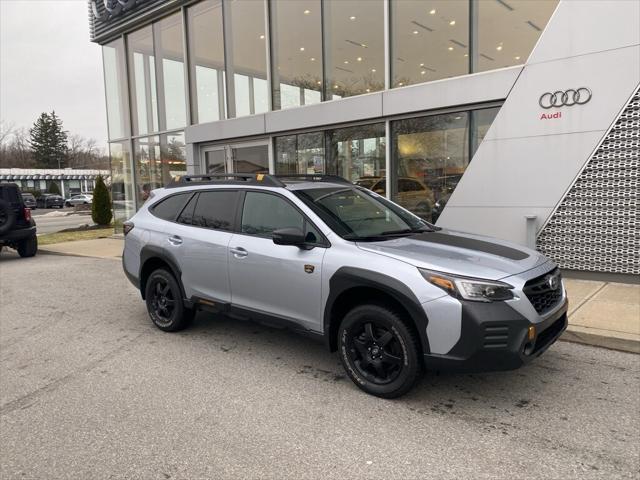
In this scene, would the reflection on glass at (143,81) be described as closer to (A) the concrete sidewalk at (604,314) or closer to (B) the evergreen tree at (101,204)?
(B) the evergreen tree at (101,204)

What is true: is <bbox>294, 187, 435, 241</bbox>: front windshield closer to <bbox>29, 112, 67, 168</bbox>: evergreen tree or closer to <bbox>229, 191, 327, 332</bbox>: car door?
<bbox>229, 191, 327, 332</bbox>: car door

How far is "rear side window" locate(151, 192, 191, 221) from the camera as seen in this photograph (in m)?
5.53

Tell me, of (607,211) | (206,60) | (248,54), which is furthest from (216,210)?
(206,60)

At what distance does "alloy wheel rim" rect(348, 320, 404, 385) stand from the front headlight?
0.56 metres

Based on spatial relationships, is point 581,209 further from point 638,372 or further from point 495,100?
point 638,372

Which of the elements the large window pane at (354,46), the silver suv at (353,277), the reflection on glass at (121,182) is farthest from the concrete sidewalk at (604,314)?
the reflection on glass at (121,182)

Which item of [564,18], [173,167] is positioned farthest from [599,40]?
[173,167]

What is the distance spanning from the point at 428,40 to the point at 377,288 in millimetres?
7354

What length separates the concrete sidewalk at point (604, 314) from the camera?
15.7 ft

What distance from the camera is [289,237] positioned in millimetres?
3961

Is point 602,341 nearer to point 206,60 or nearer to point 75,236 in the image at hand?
point 206,60

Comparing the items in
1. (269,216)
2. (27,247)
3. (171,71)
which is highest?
(171,71)

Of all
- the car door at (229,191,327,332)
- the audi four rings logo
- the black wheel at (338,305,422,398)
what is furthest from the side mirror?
the audi four rings logo

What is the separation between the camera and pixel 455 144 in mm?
8609
